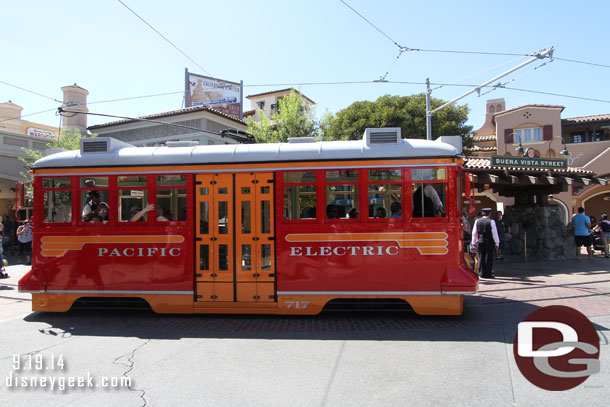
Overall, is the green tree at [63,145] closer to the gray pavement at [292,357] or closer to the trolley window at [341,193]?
the gray pavement at [292,357]

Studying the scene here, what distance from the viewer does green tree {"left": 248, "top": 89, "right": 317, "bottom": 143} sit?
70.5ft

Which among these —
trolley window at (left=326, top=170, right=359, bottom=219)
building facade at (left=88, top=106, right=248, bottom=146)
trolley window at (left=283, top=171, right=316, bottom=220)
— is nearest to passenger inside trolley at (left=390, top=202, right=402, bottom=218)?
trolley window at (left=326, top=170, right=359, bottom=219)

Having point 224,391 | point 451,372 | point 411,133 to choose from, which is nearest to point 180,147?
point 224,391

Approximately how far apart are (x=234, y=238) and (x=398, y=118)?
19.6 metres

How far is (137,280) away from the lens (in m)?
7.26

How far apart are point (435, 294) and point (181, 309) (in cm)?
435

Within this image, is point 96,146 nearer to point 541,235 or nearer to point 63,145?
point 541,235

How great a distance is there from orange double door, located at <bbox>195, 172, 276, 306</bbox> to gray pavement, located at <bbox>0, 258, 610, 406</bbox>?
0.55 metres

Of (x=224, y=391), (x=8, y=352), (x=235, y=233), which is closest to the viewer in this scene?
(x=224, y=391)

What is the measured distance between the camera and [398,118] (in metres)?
24.5

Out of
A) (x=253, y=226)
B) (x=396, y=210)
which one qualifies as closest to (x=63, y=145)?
(x=253, y=226)

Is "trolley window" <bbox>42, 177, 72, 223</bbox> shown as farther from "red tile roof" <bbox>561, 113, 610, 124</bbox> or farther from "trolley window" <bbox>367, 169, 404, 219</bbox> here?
"red tile roof" <bbox>561, 113, 610, 124</bbox>

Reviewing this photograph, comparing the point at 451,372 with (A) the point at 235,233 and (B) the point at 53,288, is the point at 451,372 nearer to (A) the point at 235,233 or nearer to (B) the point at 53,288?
(A) the point at 235,233

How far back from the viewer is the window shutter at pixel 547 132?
1139 inches
